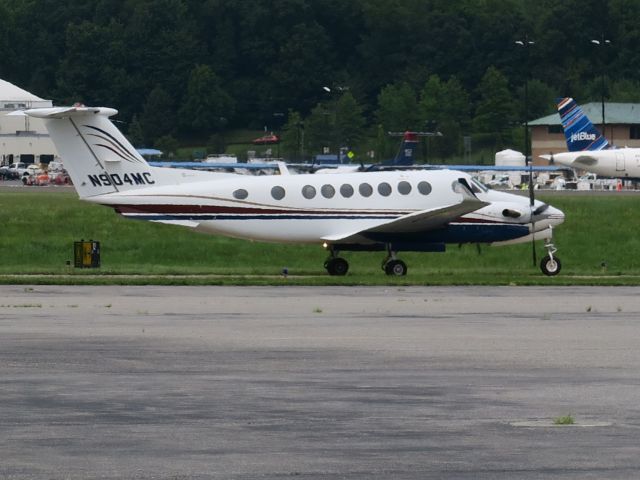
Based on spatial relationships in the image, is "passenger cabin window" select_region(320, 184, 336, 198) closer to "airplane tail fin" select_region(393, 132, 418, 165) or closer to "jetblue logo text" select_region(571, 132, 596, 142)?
"airplane tail fin" select_region(393, 132, 418, 165)

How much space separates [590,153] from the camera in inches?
3644

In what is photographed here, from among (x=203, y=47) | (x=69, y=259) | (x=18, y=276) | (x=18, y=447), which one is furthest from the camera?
(x=203, y=47)

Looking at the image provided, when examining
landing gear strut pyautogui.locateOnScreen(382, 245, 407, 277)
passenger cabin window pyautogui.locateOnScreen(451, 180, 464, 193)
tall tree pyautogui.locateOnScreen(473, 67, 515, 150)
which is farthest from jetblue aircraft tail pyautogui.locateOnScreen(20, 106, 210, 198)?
tall tree pyautogui.locateOnScreen(473, 67, 515, 150)

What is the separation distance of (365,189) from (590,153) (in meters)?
53.0

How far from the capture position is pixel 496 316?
2827 centimetres

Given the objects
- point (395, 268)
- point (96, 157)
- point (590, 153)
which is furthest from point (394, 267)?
point (590, 153)

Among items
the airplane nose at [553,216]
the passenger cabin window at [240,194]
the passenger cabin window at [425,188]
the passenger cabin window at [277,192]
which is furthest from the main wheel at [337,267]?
the airplane nose at [553,216]

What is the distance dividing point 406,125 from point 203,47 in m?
38.2

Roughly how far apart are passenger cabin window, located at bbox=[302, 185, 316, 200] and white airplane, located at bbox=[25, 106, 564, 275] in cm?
2

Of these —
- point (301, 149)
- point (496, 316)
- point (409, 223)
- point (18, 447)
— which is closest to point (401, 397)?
point (18, 447)

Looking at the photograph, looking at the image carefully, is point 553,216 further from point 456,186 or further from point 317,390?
point 317,390

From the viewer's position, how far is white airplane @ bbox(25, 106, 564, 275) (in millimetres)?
40312

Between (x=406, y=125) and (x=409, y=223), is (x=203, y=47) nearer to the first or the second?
(x=406, y=125)

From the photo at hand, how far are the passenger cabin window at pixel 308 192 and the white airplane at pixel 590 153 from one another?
171 ft
